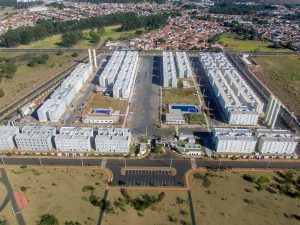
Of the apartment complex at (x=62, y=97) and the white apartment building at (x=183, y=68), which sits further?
the white apartment building at (x=183, y=68)

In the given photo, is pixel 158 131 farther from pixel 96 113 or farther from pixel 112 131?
pixel 96 113

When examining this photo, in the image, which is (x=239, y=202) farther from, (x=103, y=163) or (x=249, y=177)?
(x=103, y=163)

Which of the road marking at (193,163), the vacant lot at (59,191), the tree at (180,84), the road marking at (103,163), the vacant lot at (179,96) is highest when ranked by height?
the tree at (180,84)

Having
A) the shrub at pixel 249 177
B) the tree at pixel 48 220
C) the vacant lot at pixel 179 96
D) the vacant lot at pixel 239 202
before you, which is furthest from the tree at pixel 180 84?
the tree at pixel 48 220

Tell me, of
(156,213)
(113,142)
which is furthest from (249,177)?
(113,142)

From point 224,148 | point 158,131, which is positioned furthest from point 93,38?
point 224,148

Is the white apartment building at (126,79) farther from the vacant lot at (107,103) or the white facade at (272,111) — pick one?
the white facade at (272,111)

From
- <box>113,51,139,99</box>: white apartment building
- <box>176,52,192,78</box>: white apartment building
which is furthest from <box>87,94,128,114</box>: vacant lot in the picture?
<box>176,52,192,78</box>: white apartment building
